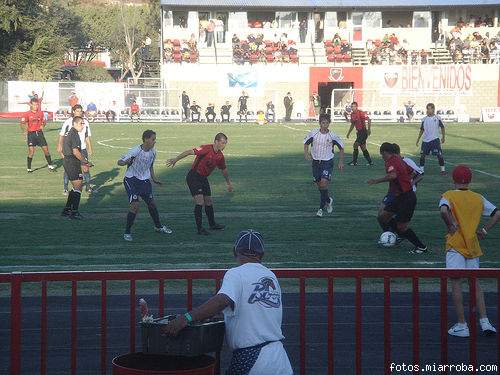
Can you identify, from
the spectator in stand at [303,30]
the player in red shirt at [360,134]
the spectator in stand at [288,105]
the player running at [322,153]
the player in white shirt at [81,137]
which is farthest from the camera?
the spectator in stand at [303,30]

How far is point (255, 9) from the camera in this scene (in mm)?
67188

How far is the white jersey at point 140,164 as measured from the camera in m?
15.5

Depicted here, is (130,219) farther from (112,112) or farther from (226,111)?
(112,112)

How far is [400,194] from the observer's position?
14609 millimetres

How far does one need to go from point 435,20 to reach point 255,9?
13.2 meters

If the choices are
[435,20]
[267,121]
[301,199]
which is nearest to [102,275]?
[301,199]

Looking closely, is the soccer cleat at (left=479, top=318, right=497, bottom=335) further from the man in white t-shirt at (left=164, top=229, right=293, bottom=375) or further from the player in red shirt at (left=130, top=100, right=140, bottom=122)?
the player in red shirt at (left=130, top=100, right=140, bottom=122)

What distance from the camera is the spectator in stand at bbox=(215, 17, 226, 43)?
65812mm

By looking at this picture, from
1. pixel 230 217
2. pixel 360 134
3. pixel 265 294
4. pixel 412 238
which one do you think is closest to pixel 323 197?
pixel 230 217

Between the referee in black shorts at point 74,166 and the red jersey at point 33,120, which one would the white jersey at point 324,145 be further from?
the red jersey at point 33,120

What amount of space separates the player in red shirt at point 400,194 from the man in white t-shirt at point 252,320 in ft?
28.3

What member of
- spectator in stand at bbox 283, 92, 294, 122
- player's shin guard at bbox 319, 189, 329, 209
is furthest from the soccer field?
spectator in stand at bbox 283, 92, 294, 122

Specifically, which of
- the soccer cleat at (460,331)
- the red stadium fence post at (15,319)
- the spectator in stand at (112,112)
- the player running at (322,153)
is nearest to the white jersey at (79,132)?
the player running at (322,153)

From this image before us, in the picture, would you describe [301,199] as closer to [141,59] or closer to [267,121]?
[267,121]
